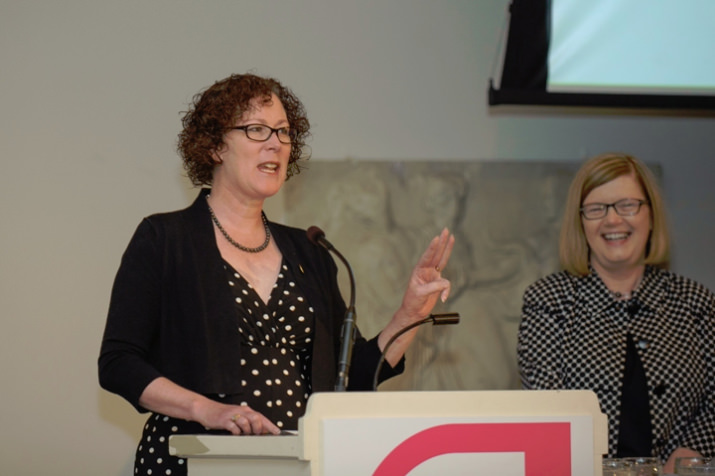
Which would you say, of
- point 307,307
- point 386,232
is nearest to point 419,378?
point 386,232

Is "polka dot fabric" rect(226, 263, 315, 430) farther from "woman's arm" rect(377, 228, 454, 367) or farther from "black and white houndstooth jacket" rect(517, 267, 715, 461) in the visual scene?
"black and white houndstooth jacket" rect(517, 267, 715, 461)

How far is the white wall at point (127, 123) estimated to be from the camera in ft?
11.2

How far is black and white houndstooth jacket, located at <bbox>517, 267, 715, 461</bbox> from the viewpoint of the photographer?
9.86 feet

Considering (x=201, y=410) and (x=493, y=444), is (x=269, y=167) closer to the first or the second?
(x=201, y=410)

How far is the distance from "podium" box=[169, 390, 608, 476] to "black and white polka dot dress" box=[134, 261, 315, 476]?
1.53 ft

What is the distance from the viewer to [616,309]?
3.16 metres

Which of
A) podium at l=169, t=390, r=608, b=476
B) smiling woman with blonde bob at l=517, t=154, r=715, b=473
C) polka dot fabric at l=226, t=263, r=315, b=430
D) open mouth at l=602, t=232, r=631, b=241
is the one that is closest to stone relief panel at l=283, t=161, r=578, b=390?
smiling woman with blonde bob at l=517, t=154, r=715, b=473

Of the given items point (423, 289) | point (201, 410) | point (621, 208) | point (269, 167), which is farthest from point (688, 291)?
point (201, 410)

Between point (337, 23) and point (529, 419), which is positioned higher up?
point (337, 23)

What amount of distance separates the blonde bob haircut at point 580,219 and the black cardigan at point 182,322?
115 cm

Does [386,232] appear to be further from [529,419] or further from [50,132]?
[529,419]

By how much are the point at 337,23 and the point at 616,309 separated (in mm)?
1604

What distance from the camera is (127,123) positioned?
353 centimetres

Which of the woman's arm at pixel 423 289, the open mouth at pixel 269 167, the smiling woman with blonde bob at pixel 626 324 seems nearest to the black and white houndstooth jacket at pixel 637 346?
the smiling woman with blonde bob at pixel 626 324
